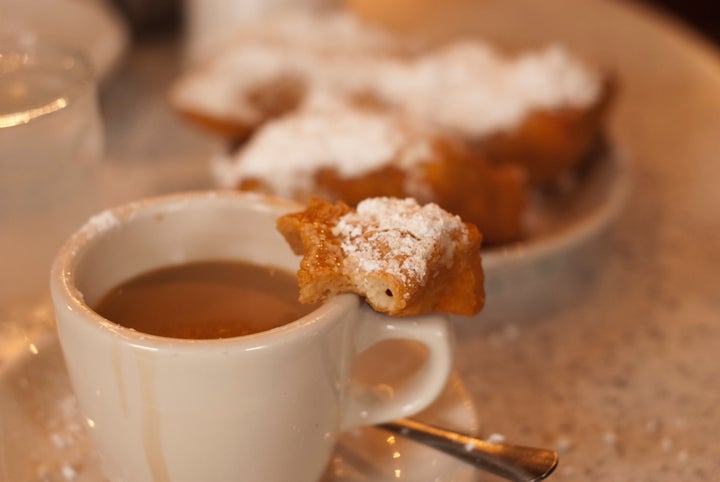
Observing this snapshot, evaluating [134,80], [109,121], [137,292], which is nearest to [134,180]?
[109,121]

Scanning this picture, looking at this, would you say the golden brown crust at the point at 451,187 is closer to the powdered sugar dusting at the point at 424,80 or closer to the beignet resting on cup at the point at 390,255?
the powdered sugar dusting at the point at 424,80

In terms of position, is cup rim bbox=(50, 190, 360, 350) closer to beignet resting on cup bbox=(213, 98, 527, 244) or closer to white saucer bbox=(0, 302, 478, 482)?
white saucer bbox=(0, 302, 478, 482)

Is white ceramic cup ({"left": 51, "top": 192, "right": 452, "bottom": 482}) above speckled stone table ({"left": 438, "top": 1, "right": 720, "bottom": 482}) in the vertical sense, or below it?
above

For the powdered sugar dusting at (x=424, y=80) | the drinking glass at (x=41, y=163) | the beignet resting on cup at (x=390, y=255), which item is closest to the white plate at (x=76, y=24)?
the powdered sugar dusting at (x=424, y=80)

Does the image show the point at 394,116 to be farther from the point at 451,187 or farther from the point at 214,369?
the point at 214,369

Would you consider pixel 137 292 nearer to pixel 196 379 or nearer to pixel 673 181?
pixel 196 379

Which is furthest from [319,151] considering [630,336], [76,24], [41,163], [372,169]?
[76,24]

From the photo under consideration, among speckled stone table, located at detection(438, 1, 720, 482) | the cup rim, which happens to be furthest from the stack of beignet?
the cup rim
